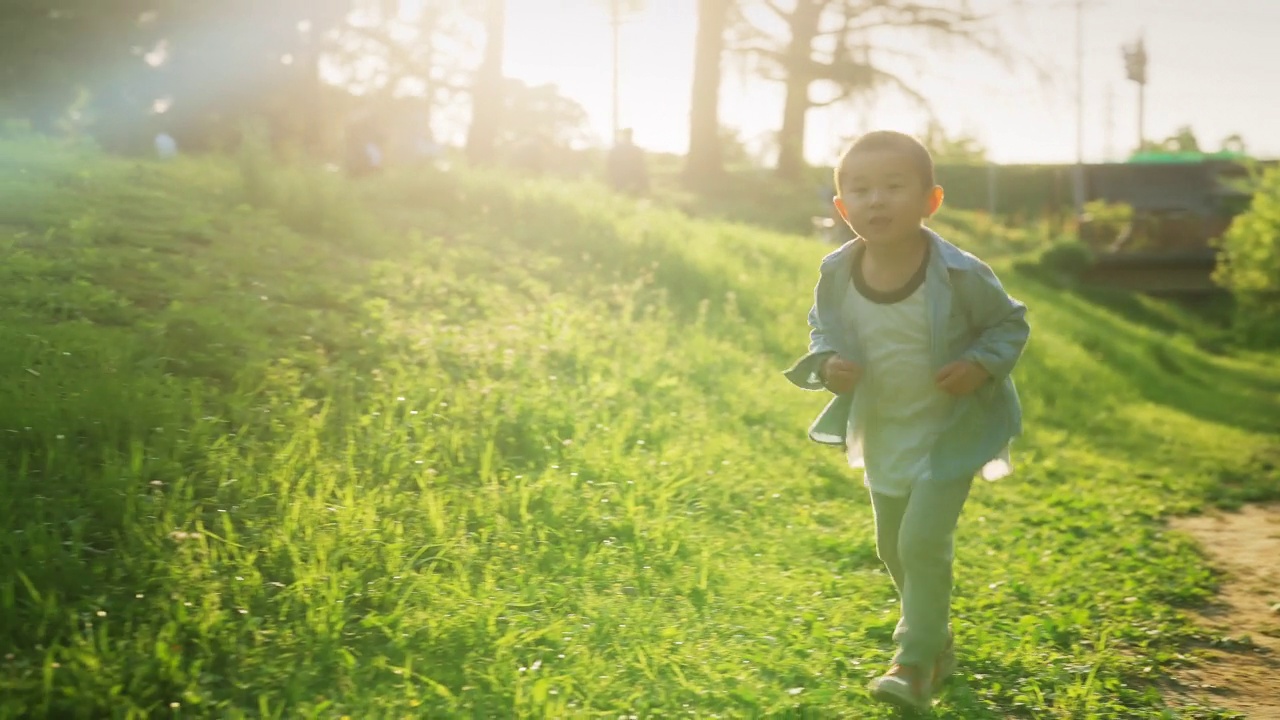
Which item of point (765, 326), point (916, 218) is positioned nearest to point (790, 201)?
point (765, 326)

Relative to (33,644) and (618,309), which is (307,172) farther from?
(33,644)

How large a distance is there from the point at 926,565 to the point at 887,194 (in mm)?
1240

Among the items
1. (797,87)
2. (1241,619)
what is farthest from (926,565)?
(797,87)

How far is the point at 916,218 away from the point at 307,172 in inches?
340

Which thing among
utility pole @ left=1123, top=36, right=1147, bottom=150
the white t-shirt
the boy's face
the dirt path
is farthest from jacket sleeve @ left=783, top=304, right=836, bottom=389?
utility pole @ left=1123, top=36, right=1147, bottom=150

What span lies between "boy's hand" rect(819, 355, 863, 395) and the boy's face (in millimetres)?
438

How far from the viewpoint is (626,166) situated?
78.6 ft

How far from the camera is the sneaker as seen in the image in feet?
13.0

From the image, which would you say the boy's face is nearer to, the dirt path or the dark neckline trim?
the dark neckline trim

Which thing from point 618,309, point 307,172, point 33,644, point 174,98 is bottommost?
point 33,644

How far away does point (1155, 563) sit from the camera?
21.3ft

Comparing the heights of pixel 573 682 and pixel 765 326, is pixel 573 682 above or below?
below

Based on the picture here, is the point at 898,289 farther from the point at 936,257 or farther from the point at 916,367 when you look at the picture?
the point at 916,367

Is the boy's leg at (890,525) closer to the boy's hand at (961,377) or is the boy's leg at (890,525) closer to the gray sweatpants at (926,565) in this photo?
the gray sweatpants at (926,565)
